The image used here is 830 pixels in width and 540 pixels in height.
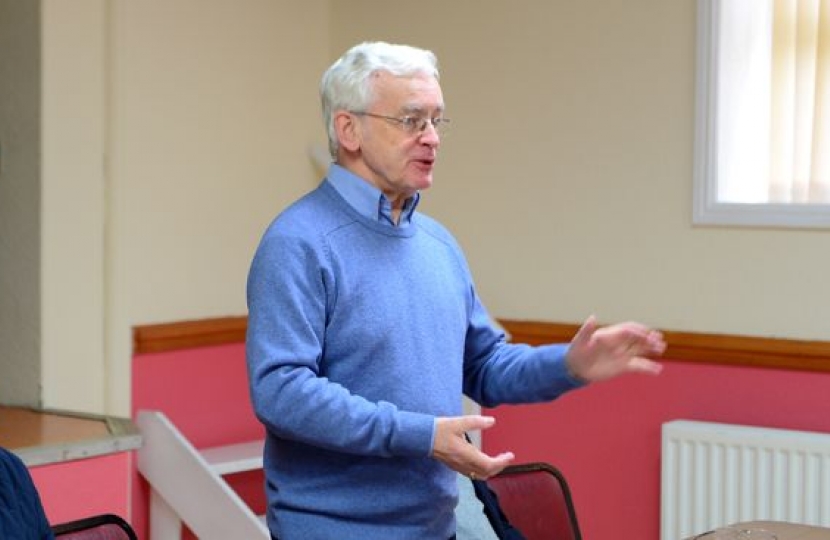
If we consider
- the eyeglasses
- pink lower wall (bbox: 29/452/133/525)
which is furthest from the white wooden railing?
the eyeglasses

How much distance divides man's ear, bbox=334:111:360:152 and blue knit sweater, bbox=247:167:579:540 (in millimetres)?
48

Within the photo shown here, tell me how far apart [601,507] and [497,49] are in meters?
1.34

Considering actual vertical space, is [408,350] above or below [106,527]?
above

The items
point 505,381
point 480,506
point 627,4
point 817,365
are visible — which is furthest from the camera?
point 627,4

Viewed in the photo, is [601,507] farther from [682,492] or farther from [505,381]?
[505,381]

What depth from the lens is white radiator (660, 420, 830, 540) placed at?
3.57 metres

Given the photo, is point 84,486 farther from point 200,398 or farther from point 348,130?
point 348,130

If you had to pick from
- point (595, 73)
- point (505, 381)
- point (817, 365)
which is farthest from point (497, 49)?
point (505, 381)

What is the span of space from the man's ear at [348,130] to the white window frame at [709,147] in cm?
184

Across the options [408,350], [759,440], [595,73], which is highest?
[595,73]

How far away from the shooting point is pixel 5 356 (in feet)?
12.4

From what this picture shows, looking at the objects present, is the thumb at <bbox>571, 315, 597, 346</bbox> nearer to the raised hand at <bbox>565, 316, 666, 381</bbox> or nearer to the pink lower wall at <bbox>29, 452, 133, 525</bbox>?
the raised hand at <bbox>565, 316, 666, 381</bbox>

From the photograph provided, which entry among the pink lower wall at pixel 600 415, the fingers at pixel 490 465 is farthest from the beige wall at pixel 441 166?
the fingers at pixel 490 465

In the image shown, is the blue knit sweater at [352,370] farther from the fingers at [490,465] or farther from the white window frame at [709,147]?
the white window frame at [709,147]
